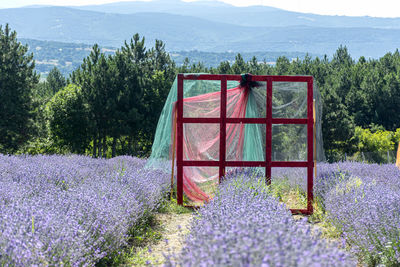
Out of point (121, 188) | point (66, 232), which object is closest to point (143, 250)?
point (121, 188)

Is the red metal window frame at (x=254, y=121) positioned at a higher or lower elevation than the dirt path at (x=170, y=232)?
higher

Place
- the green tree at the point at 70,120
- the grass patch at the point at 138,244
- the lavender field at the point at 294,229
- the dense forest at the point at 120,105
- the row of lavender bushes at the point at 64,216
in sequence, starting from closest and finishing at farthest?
the lavender field at the point at 294,229
the row of lavender bushes at the point at 64,216
the grass patch at the point at 138,244
the dense forest at the point at 120,105
the green tree at the point at 70,120

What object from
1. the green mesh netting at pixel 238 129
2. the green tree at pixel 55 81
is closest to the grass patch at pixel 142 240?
the green mesh netting at pixel 238 129

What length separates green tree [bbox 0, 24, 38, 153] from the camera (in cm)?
2267

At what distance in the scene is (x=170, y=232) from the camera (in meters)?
5.44

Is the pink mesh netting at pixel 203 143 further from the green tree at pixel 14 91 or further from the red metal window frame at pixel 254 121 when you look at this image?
the green tree at pixel 14 91

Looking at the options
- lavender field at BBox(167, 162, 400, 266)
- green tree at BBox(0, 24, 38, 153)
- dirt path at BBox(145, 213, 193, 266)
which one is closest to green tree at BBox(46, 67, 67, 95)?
green tree at BBox(0, 24, 38, 153)

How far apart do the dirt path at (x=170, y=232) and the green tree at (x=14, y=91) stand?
59.5 feet

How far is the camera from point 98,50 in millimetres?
33312

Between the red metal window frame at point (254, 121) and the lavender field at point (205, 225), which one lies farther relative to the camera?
the red metal window frame at point (254, 121)

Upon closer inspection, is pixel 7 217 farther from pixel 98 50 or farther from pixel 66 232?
pixel 98 50

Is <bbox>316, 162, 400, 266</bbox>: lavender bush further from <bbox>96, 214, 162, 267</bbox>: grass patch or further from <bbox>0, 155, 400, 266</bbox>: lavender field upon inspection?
<bbox>96, 214, 162, 267</bbox>: grass patch

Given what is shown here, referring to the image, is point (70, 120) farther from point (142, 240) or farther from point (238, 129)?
point (142, 240)

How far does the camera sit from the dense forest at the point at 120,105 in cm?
2355
